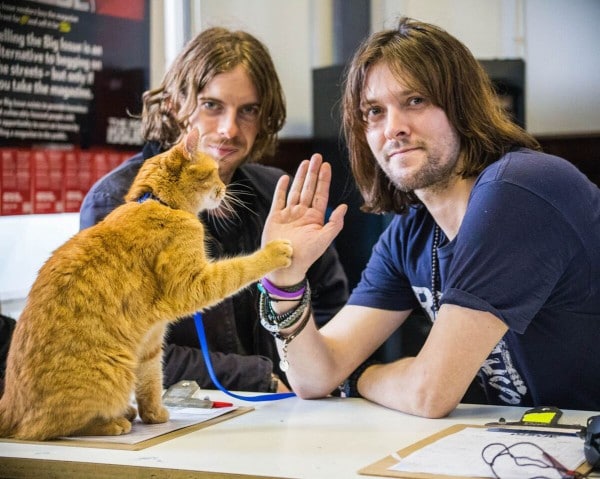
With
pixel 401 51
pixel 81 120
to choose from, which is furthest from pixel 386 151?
pixel 81 120

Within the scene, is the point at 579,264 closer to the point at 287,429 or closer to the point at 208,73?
the point at 287,429

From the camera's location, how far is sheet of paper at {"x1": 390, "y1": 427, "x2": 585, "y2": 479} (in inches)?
41.2

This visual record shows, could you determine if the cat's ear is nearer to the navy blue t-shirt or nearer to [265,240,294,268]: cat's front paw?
[265,240,294,268]: cat's front paw

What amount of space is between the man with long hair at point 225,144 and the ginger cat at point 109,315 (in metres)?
0.55

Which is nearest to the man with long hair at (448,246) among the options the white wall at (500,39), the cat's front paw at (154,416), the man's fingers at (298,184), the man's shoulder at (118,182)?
the man's fingers at (298,184)

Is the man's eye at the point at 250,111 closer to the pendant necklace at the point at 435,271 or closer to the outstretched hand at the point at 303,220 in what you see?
the outstretched hand at the point at 303,220

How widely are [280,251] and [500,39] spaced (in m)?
2.53

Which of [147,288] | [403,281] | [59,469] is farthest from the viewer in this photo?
[403,281]

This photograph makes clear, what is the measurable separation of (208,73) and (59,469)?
44.4 inches

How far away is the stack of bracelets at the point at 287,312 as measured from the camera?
1573mm

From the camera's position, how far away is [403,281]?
5.98 ft

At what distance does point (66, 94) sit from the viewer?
2473 mm

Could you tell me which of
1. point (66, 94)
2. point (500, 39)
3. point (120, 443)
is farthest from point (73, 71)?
point (500, 39)

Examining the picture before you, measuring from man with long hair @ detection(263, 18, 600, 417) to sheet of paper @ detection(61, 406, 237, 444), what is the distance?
0.22 metres
